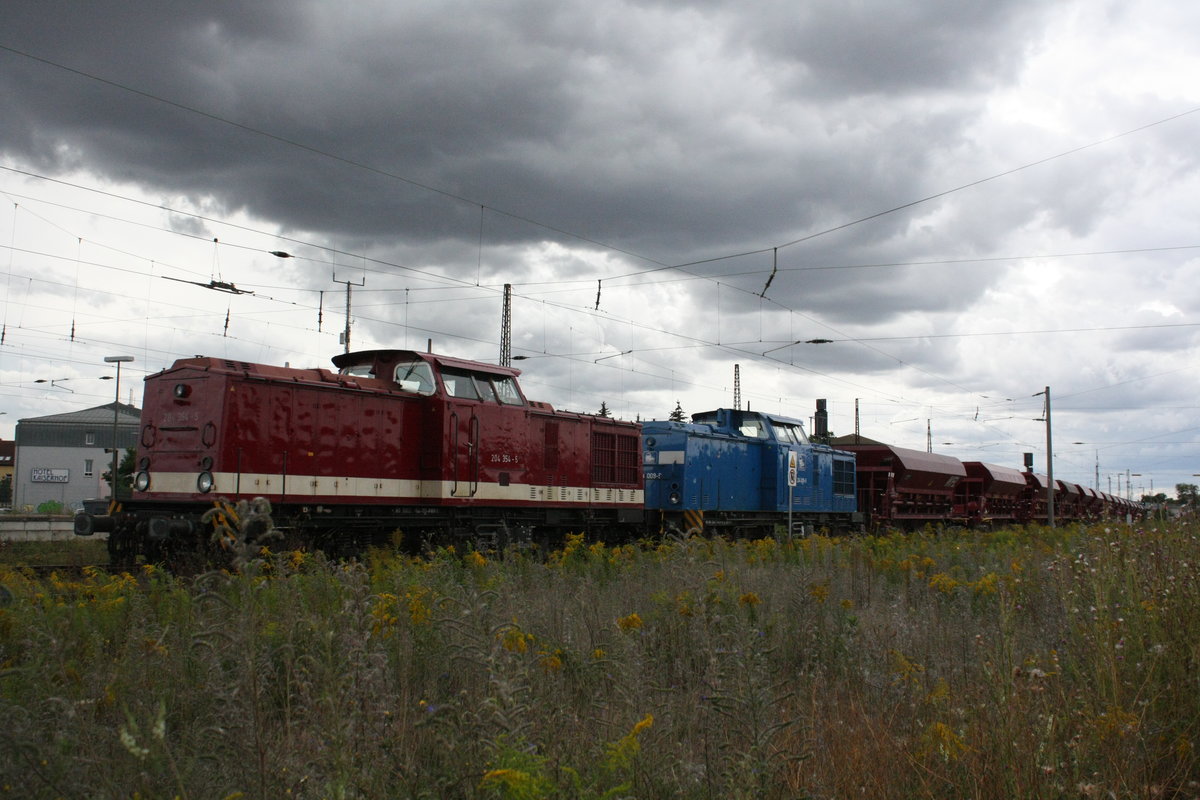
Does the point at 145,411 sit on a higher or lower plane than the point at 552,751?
higher

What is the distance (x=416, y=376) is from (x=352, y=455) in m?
2.05

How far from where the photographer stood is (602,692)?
520 cm

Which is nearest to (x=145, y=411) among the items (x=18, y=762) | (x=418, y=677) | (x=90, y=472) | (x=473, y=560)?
(x=473, y=560)

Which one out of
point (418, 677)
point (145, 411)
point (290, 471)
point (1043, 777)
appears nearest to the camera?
point (1043, 777)

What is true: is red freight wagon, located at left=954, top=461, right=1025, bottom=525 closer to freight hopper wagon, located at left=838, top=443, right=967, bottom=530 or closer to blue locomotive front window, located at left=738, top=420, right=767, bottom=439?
freight hopper wagon, located at left=838, top=443, right=967, bottom=530

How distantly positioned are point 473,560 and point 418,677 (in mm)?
4744

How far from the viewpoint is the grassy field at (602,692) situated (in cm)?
300

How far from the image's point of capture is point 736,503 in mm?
21719

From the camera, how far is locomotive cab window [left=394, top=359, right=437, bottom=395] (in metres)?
14.4

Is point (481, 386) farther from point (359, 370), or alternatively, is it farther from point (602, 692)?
point (602, 692)

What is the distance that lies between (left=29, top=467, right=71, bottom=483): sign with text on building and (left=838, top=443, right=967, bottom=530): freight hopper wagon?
74.4m

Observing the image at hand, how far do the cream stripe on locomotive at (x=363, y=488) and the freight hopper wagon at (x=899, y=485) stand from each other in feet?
45.6

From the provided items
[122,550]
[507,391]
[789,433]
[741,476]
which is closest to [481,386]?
[507,391]

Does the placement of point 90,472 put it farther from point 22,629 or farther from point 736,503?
point 22,629
